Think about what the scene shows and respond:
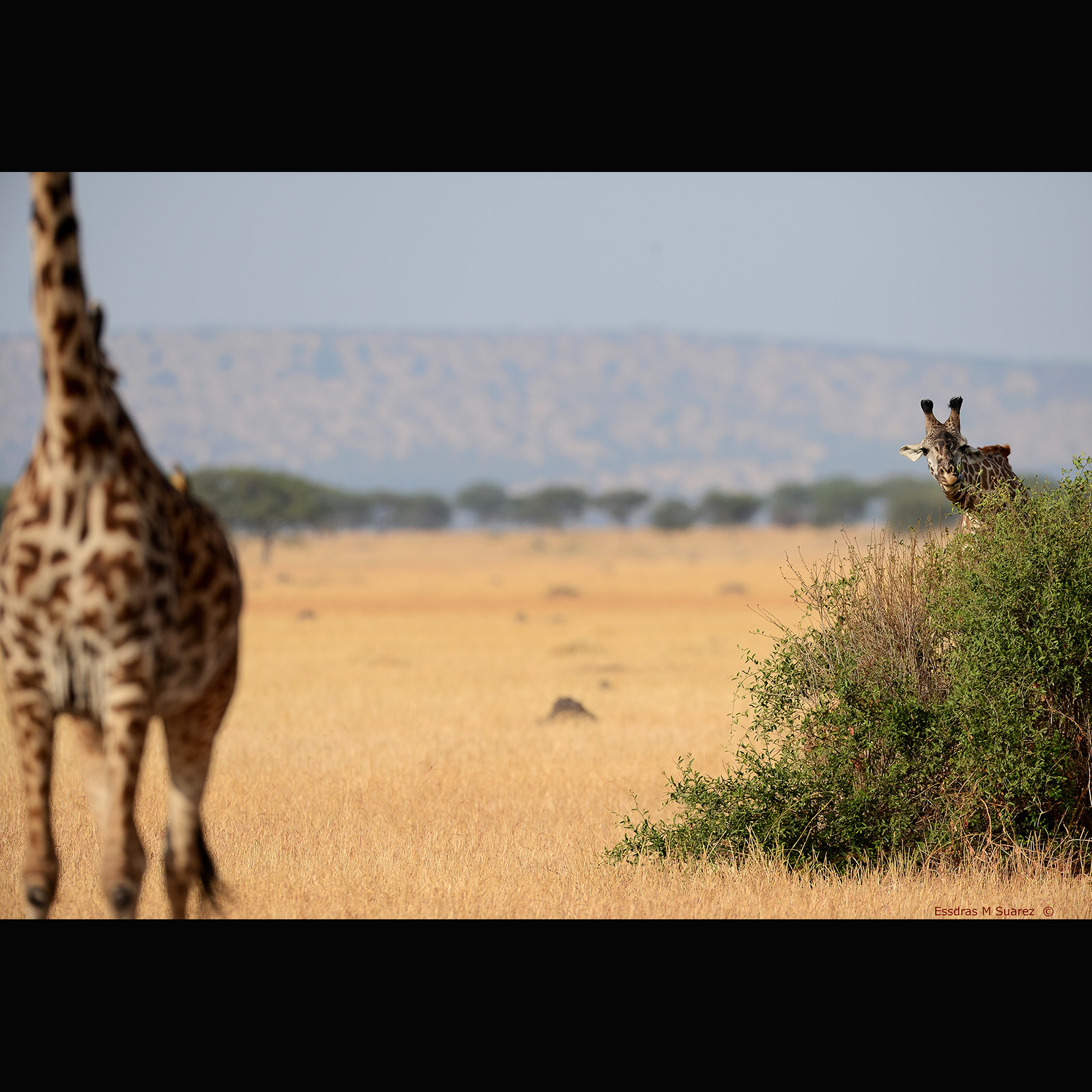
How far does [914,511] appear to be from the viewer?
88.1 metres

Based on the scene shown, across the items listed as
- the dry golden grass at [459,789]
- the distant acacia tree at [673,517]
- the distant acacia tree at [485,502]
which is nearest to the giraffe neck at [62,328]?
the dry golden grass at [459,789]

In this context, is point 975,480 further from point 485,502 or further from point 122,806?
point 485,502

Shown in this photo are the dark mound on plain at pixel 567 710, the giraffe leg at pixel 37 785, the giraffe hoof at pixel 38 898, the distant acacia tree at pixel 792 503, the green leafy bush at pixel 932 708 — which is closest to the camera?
the giraffe leg at pixel 37 785

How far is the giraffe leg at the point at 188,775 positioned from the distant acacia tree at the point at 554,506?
381 feet

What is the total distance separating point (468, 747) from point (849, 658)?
6034 millimetres

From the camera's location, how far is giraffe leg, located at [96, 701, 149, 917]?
4.68 m

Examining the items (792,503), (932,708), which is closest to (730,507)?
(792,503)

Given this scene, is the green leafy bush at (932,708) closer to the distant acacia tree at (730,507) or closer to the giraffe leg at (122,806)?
the giraffe leg at (122,806)

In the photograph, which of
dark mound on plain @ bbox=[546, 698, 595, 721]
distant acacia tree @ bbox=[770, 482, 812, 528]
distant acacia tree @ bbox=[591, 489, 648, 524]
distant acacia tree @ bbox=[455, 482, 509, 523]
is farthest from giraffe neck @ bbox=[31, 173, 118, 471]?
distant acacia tree @ bbox=[455, 482, 509, 523]

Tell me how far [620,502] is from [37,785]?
11308cm

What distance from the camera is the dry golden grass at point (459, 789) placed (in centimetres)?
756

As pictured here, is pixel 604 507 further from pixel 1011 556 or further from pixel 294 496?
pixel 1011 556
